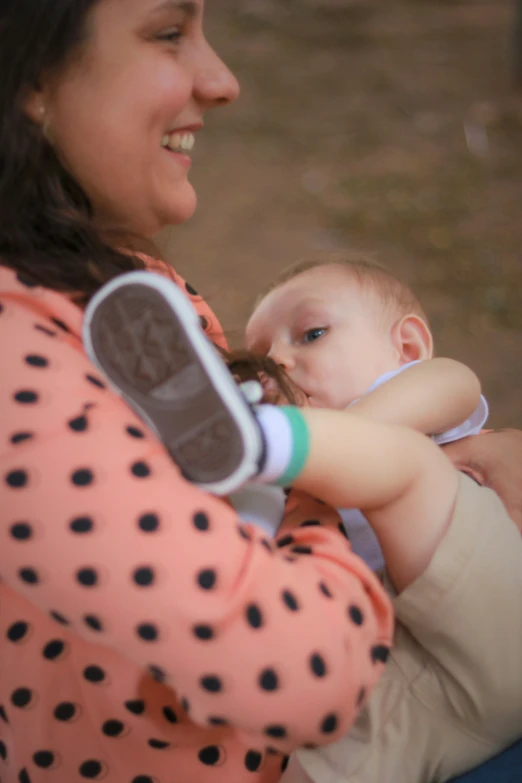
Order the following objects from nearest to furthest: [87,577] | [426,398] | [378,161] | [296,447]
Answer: [87,577] → [296,447] → [426,398] → [378,161]

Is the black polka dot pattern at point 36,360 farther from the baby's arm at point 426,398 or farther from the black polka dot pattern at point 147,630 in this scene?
the baby's arm at point 426,398

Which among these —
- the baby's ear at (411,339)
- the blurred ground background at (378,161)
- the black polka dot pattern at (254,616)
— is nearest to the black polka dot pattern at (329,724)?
the black polka dot pattern at (254,616)

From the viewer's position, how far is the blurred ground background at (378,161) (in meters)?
2.80

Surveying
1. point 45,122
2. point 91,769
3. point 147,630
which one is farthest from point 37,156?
point 91,769

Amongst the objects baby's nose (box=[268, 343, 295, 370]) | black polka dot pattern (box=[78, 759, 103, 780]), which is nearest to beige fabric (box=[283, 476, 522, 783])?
black polka dot pattern (box=[78, 759, 103, 780])

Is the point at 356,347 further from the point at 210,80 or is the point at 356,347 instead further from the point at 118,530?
the point at 118,530

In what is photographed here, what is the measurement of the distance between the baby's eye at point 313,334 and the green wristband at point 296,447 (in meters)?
0.54

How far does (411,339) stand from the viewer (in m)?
1.30

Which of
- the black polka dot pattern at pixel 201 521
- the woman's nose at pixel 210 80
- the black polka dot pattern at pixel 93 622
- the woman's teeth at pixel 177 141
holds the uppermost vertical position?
the woman's nose at pixel 210 80

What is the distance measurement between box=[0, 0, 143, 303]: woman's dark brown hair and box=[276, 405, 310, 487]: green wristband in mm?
250

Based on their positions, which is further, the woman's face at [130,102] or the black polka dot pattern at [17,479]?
the woman's face at [130,102]

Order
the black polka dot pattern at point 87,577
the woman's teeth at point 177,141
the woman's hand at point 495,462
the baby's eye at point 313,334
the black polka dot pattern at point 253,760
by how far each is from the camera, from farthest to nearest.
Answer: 1. the baby's eye at point 313,334
2. the woman's hand at point 495,462
3. the woman's teeth at point 177,141
4. the black polka dot pattern at point 253,760
5. the black polka dot pattern at point 87,577

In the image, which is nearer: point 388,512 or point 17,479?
point 17,479

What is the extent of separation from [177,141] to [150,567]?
60 cm
